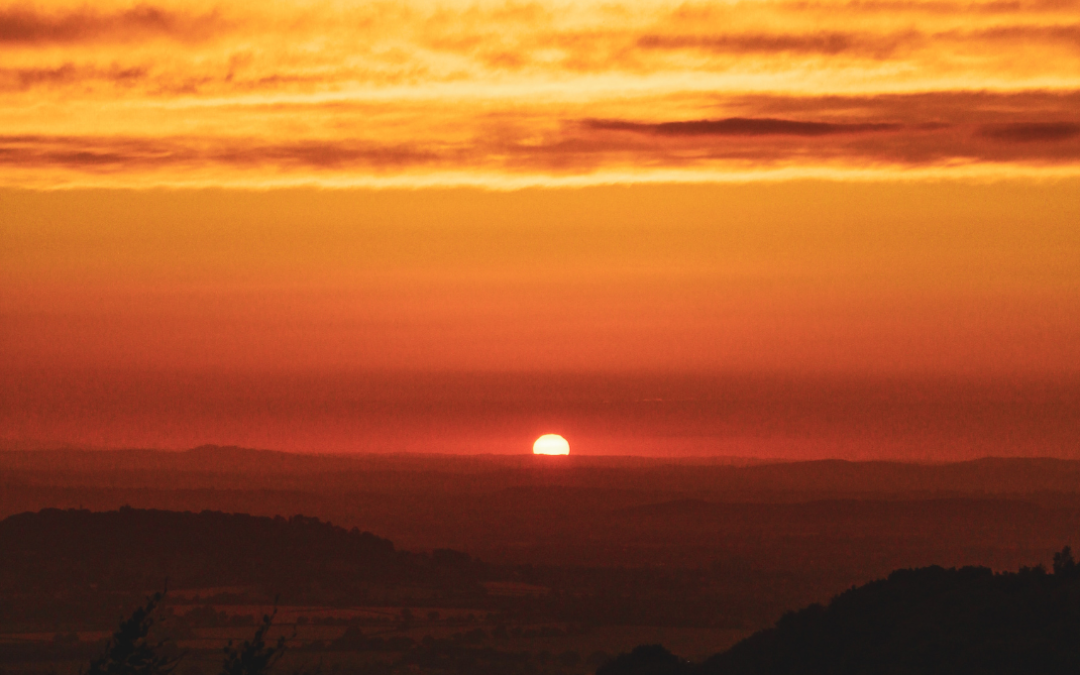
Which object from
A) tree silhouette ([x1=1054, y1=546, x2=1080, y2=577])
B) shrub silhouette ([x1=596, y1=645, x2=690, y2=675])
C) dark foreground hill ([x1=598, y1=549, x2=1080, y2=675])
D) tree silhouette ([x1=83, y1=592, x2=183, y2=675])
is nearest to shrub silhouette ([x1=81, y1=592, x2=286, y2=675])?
tree silhouette ([x1=83, y1=592, x2=183, y2=675])

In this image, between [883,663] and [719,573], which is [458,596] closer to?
[719,573]

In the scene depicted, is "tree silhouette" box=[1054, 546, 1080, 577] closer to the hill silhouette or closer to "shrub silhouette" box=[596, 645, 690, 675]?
"shrub silhouette" box=[596, 645, 690, 675]

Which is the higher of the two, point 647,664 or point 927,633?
point 647,664

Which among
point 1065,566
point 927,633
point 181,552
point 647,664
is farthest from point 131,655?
point 181,552

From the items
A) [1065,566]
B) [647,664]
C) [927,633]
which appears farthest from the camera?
[647,664]

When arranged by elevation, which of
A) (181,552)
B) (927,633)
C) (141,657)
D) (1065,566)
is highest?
(181,552)

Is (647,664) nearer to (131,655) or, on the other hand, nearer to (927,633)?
(927,633)

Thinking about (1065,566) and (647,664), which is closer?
(1065,566)

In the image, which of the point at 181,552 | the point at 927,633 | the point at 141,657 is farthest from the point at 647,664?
the point at 181,552

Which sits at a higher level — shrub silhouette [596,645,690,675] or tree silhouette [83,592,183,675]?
shrub silhouette [596,645,690,675]

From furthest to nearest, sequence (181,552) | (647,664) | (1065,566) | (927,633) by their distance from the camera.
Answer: (181,552) → (647,664) → (1065,566) → (927,633)
